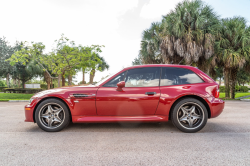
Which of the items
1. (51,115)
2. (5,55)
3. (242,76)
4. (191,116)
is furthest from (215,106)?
(242,76)

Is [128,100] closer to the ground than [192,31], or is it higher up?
closer to the ground

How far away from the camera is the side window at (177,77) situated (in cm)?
423

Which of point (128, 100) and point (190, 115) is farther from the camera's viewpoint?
point (190, 115)

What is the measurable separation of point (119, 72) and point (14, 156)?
8.50 feet

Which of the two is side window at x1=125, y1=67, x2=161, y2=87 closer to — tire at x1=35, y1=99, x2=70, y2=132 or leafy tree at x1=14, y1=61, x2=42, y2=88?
tire at x1=35, y1=99, x2=70, y2=132

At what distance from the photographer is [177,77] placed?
4.28 meters

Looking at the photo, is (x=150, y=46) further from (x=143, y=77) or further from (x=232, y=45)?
(x=143, y=77)

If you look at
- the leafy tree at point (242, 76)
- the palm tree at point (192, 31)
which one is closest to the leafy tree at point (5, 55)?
the palm tree at point (192, 31)

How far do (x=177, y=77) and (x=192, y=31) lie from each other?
1352 centimetres

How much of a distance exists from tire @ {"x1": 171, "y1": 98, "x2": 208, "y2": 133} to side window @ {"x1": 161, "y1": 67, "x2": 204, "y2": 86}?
464 millimetres

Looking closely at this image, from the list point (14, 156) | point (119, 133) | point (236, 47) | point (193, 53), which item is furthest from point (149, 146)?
point (236, 47)

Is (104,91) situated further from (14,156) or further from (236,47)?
(236,47)

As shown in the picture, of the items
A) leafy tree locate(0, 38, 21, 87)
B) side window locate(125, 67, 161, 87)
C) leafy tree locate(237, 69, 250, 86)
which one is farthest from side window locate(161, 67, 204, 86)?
leafy tree locate(0, 38, 21, 87)

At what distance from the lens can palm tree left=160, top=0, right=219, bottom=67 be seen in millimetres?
15961
